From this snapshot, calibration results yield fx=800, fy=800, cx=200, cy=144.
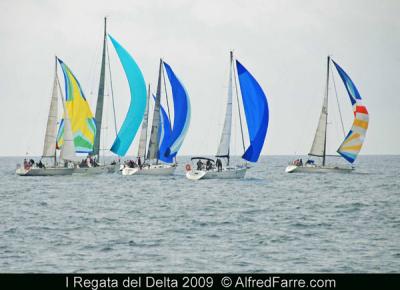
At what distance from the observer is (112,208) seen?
38625 millimetres

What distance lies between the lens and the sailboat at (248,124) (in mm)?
57281

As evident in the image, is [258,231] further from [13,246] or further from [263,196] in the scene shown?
[263,196]

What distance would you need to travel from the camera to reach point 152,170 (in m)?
Result: 67.8

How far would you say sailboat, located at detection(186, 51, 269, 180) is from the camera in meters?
57.3

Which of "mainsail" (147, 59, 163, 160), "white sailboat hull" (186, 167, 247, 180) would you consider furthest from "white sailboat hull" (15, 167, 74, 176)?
"white sailboat hull" (186, 167, 247, 180)

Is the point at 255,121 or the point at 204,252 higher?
the point at 255,121

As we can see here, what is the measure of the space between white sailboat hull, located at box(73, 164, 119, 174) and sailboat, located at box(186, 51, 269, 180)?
1114 centimetres

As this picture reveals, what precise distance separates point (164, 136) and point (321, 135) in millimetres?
14681

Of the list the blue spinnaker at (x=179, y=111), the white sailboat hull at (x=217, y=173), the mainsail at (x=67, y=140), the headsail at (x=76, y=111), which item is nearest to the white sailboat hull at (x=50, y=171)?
the mainsail at (x=67, y=140)

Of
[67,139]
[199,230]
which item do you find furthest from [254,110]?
[199,230]

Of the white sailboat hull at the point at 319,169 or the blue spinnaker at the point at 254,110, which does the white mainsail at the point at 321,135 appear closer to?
the white sailboat hull at the point at 319,169

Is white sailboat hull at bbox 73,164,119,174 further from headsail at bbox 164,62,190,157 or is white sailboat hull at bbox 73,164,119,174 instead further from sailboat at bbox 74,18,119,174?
headsail at bbox 164,62,190,157

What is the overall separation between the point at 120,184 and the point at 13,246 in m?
31.3

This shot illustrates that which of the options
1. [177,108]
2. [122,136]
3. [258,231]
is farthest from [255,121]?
[258,231]
